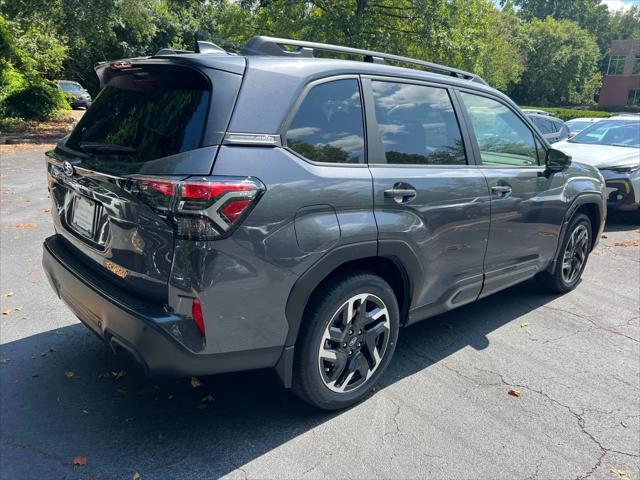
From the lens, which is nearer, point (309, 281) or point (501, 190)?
point (309, 281)

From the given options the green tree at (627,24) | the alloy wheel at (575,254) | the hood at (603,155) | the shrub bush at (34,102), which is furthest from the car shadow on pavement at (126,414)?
the green tree at (627,24)

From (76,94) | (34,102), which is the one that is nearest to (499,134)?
(34,102)

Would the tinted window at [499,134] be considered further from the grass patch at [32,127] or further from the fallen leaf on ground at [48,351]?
the grass patch at [32,127]

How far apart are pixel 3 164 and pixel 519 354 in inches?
469

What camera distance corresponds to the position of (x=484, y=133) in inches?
160

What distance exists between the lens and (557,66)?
62688 millimetres

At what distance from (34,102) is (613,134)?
1913 centimetres

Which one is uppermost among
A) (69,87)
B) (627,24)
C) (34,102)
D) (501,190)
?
(627,24)

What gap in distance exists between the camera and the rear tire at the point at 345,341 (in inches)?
115

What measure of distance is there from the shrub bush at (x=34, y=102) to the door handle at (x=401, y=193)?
2040 centimetres

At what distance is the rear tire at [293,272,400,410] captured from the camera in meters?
2.93

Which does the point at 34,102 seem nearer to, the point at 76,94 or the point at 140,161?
the point at 76,94

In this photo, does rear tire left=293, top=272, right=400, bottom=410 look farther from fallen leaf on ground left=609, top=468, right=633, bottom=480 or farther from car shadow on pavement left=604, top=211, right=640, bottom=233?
car shadow on pavement left=604, top=211, right=640, bottom=233

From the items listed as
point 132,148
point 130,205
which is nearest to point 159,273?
point 130,205
